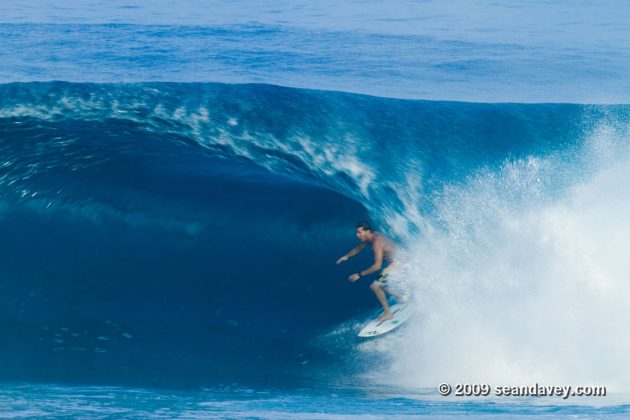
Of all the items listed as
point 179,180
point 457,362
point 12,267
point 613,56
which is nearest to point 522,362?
point 457,362

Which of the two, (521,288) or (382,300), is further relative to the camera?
(521,288)

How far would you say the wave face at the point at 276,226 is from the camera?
295 inches

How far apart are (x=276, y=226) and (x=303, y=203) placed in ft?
1.46

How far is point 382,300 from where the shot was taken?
24.4 feet

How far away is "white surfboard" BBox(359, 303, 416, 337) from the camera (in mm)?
7648

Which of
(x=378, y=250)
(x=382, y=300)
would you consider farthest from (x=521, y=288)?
(x=378, y=250)

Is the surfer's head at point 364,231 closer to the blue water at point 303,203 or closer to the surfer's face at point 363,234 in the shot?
the surfer's face at point 363,234

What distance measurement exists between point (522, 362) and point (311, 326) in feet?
6.87

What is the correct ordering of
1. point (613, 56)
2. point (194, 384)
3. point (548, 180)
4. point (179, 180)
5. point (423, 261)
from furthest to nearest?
1. point (613, 56)
2. point (548, 180)
3. point (179, 180)
4. point (423, 261)
5. point (194, 384)

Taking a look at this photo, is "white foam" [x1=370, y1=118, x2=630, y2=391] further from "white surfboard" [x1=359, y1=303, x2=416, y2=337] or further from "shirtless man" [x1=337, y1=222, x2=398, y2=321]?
"shirtless man" [x1=337, y1=222, x2=398, y2=321]

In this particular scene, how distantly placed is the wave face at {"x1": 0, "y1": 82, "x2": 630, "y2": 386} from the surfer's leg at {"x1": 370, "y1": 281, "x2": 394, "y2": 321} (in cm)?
23

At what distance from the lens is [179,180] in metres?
9.17

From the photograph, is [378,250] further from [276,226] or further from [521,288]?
[276,226]

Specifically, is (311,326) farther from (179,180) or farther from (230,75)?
(230,75)
